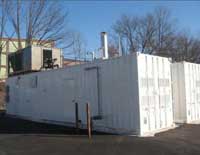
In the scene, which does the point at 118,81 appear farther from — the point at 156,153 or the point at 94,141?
the point at 156,153

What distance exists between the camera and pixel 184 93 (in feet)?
52.5

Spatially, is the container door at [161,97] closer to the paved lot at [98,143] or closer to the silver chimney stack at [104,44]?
the paved lot at [98,143]

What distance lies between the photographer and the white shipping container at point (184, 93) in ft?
52.5

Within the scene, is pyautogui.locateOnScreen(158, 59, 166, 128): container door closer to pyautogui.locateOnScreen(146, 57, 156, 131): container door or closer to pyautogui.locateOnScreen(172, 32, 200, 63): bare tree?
pyautogui.locateOnScreen(146, 57, 156, 131): container door

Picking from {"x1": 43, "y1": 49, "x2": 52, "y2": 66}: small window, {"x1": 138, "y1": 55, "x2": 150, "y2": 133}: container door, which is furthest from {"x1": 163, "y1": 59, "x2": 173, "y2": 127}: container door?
{"x1": 43, "y1": 49, "x2": 52, "y2": 66}: small window

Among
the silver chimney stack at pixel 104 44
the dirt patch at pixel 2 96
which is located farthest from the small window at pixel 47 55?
the dirt patch at pixel 2 96

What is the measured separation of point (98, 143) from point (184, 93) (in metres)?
6.20

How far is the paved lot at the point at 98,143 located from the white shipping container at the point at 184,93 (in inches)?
63.8

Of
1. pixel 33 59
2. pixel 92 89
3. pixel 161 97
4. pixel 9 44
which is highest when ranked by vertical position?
pixel 9 44

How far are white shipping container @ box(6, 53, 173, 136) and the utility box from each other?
→ 442 cm

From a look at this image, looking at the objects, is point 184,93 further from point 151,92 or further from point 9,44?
point 9,44

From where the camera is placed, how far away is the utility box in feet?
71.3

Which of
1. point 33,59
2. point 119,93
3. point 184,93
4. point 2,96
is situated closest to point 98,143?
point 119,93

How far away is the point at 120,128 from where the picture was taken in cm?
1338
